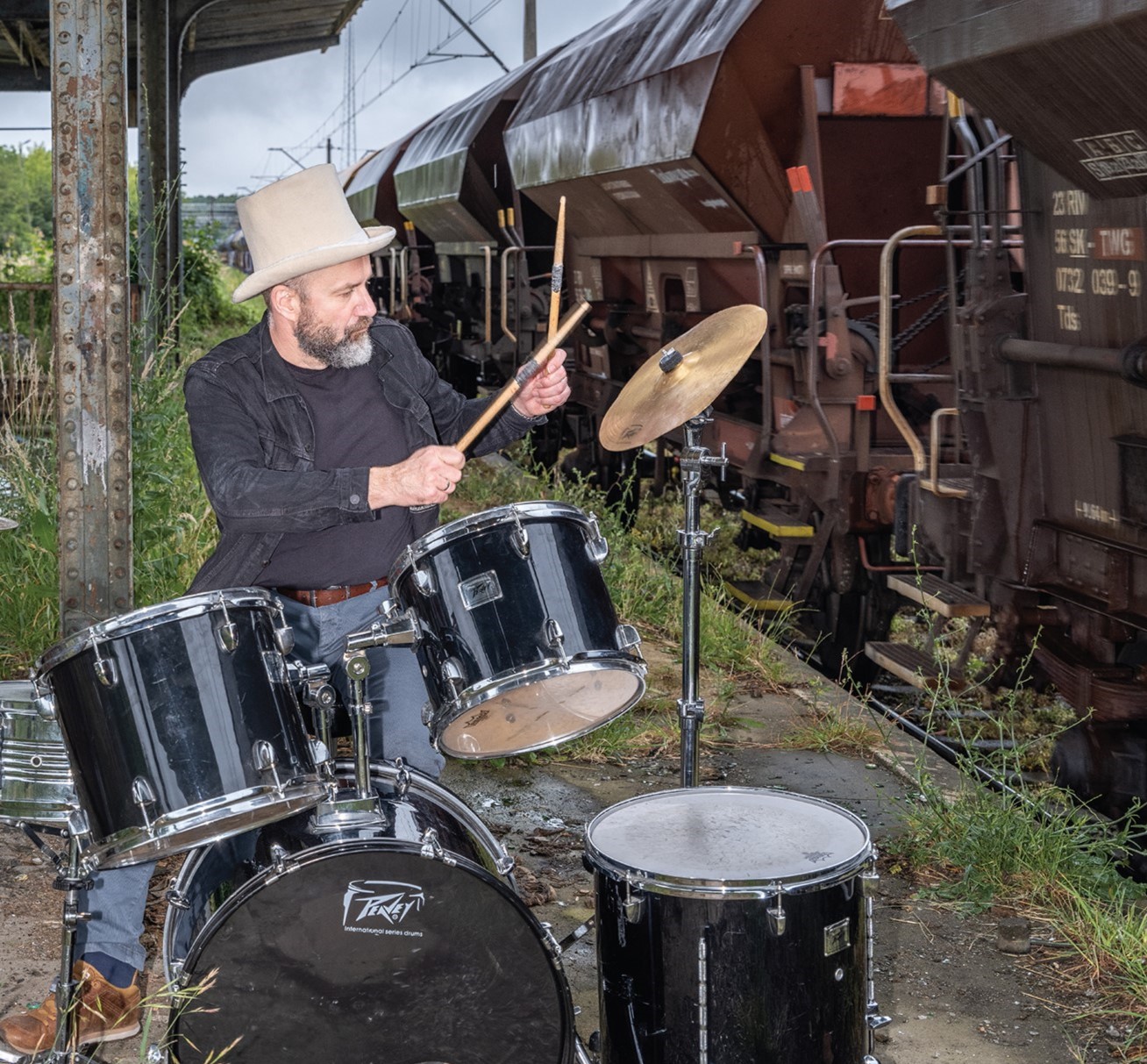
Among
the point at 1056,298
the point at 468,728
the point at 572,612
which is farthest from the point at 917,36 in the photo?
the point at 468,728

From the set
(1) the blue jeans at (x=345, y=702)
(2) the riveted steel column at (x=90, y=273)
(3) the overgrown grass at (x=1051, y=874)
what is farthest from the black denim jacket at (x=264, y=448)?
(3) the overgrown grass at (x=1051, y=874)

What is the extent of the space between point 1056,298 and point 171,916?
3.11 metres

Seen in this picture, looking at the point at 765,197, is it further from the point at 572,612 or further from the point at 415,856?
the point at 415,856

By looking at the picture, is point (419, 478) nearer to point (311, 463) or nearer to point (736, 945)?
point (311, 463)

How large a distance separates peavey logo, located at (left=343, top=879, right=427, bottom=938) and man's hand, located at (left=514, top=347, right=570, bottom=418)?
136cm

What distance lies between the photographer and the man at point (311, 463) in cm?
317

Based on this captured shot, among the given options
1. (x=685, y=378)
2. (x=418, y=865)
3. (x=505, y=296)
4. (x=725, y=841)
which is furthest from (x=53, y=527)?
(x=505, y=296)

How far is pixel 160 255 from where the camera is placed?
14.1 metres

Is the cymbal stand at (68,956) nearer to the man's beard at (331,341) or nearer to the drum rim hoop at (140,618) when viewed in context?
the drum rim hoop at (140,618)

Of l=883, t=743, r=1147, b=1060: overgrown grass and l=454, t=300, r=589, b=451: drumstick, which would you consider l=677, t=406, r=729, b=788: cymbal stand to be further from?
l=883, t=743, r=1147, b=1060: overgrown grass

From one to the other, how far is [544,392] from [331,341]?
22.8 inches

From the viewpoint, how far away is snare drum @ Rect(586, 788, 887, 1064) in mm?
2492

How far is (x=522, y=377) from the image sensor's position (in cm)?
327

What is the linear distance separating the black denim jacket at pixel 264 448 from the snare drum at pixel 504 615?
258 millimetres
